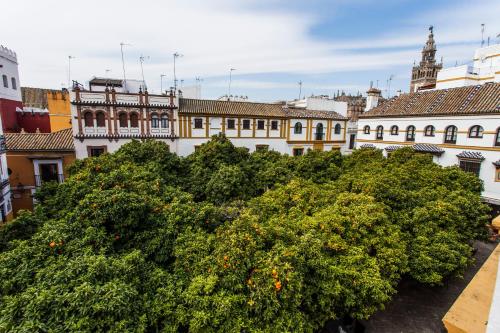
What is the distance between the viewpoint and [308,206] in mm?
11203

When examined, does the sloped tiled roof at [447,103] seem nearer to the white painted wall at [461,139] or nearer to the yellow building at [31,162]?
the white painted wall at [461,139]

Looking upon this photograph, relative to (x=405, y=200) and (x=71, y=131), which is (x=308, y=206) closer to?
(x=405, y=200)

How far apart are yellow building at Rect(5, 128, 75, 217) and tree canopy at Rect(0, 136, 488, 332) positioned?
8.72 meters

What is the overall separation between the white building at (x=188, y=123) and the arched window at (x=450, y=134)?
11.6 m

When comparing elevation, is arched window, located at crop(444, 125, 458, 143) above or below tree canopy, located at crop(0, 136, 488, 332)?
above

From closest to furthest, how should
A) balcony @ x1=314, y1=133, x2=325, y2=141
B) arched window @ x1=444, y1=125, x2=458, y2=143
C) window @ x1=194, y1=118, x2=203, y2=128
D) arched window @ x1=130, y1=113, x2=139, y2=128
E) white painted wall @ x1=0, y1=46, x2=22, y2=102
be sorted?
arched window @ x1=444, y1=125, x2=458, y2=143, arched window @ x1=130, y1=113, x2=139, y2=128, white painted wall @ x1=0, y1=46, x2=22, y2=102, window @ x1=194, y1=118, x2=203, y2=128, balcony @ x1=314, y1=133, x2=325, y2=141

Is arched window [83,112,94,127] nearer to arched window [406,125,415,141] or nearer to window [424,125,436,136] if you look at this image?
arched window [406,125,415,141]

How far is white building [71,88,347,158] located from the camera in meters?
21.3

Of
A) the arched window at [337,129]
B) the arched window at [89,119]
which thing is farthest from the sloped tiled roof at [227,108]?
the arched window at [337,129]

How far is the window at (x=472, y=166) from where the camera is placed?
20598mm

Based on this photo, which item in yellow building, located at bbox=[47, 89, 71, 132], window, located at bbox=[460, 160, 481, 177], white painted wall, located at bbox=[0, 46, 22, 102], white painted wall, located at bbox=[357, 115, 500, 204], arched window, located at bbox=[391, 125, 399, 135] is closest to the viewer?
white painted wall, located at bbox=[357, 115, 500, 204]

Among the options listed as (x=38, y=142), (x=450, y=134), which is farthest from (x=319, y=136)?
(x=38, y=142)

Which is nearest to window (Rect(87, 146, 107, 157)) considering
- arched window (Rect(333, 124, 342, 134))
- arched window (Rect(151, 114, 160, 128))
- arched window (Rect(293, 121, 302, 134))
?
arched window (Rect(151, 114, 160, 128))

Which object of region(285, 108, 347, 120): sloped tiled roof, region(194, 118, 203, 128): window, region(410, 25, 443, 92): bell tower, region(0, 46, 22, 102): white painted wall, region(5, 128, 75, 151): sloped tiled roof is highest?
region(410, 25, 443, 92): bell tower
